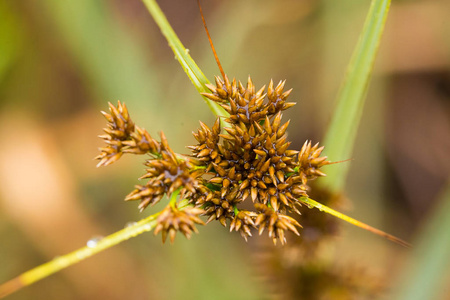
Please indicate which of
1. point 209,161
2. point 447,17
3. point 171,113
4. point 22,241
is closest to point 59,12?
point 171,113

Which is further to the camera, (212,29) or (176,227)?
(212,29)

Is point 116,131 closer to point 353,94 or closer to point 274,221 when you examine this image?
point 274,221

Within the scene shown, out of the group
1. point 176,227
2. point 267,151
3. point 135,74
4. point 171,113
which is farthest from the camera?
point 171,113

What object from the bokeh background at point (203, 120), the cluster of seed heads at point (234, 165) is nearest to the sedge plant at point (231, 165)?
the cluster of seed heads at point (234, 165)

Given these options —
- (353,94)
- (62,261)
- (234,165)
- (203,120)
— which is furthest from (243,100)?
(203,120)

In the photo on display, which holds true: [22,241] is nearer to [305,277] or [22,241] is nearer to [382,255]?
[305,277]

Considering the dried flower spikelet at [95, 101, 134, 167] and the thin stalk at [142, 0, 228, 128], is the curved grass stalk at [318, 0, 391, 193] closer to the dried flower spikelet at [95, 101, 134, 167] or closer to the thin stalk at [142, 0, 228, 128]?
the thin stalk at [142, 0, 228, 128]
